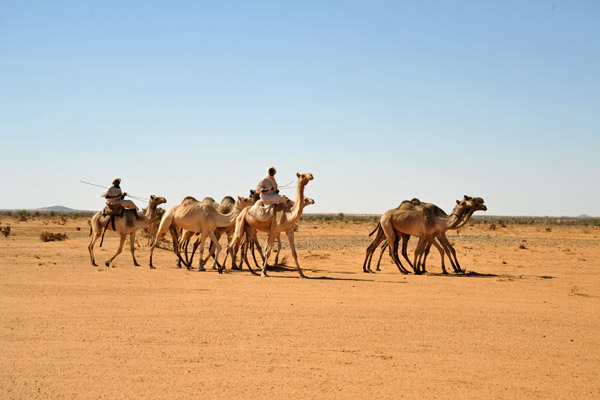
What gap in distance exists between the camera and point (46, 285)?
14.0 m

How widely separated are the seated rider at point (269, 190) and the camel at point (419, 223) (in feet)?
13.9

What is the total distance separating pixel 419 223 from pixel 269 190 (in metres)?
5.18

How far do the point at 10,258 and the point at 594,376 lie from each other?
19462mm

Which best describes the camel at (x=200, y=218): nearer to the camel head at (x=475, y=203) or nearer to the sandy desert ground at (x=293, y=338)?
the sandy desert ground at (x=293, y=338)

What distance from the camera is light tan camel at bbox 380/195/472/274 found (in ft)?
62.5

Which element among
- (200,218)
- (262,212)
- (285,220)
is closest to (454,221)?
(285,220)

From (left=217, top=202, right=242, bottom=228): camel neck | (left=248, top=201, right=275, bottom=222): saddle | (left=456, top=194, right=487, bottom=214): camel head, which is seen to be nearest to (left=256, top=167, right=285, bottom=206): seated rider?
(left=248, top=201, right=275, bottom=222): saddle

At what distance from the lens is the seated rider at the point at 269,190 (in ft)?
55.6

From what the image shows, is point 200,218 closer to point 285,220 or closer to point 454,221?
point 285,220

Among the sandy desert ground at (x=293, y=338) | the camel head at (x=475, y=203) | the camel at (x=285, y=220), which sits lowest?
the sandy desert ground at (x=293, y=338)

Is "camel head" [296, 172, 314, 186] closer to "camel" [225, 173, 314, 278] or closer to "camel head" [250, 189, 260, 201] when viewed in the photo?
"camel" [225, 173, 314, 278]

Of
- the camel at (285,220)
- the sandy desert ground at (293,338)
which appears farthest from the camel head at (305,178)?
the sandy desert ground at (293,338)

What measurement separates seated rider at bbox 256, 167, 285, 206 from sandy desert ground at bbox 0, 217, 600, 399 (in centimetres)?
231

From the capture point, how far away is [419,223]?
19.1 metres
